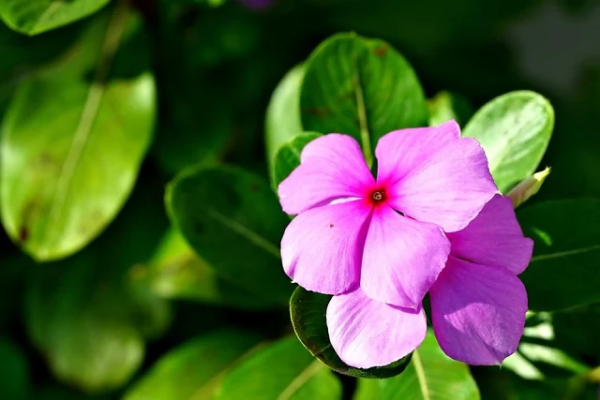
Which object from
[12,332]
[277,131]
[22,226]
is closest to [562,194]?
[277,131]

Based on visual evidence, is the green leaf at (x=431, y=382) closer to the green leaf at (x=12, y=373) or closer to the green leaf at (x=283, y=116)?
the green leaf at (x=283, y=116)

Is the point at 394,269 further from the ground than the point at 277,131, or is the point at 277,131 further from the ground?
the point at 394,269

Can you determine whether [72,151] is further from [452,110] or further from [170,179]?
[452,110]

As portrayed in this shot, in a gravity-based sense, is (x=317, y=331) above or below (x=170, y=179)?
above

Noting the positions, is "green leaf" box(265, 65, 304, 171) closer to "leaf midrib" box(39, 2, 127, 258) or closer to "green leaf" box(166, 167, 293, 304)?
"green leaf" box(166, 167, 293, 304)

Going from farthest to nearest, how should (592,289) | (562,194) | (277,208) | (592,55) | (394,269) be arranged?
1. (592,55)
2. (562,194)
3. (277,208)
4. (592,289)
5. (394,269)

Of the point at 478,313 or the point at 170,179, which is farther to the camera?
the point at 170,179

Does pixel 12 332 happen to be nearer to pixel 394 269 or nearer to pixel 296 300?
pixel 296 300

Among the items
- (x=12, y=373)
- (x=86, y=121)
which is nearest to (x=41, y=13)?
(x=86, y=121)
